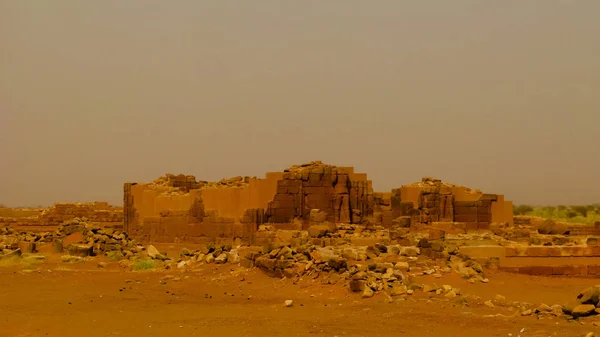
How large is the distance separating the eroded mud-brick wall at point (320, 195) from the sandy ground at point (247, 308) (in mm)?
4909

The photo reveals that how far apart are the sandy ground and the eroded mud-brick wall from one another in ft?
16.1

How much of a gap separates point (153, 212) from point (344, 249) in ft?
42.5

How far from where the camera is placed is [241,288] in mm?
12359

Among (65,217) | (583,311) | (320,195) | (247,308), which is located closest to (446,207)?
(320,195)

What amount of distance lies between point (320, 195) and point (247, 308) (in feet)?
31.4

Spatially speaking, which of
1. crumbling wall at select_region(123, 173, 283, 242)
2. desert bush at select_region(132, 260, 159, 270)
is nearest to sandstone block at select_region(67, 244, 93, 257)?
desert bush at select_region(132, 260, 159, 270)

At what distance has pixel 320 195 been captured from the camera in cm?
1942

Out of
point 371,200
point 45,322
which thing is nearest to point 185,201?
point 371,200

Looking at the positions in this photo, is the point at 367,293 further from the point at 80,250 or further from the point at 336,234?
the point at 80,250

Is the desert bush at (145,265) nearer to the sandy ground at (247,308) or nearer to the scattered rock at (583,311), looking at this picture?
the sandy ground at (247,308)

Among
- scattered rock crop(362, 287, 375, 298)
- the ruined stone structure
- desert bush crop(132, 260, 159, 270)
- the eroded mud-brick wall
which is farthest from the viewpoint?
the ruined stone structure

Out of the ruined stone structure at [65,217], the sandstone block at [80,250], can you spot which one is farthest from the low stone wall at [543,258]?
the ruined stone structure at [65,217]

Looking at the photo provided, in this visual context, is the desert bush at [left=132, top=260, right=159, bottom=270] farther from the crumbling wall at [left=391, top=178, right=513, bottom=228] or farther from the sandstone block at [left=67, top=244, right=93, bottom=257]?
the crumbling wall at [left=391, top=178, right=513, bottom=228]

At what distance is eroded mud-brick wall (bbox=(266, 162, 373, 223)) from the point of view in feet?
62.6
